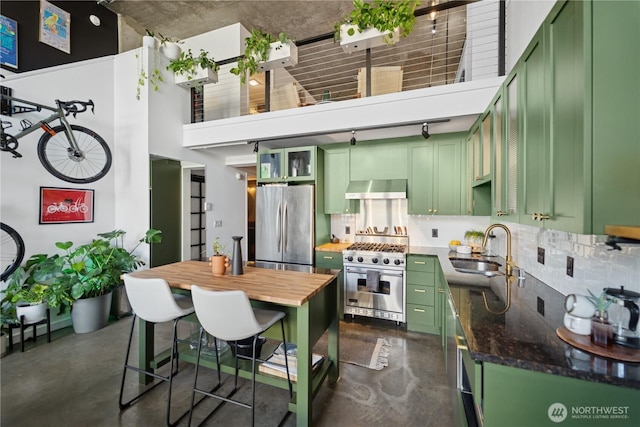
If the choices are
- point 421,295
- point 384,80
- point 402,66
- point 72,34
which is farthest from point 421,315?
point 72,34

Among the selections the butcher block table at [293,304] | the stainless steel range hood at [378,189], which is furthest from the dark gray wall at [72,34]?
the stainless steel range hood at [378,189]

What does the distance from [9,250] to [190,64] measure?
3.02 meters

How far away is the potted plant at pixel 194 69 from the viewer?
346 cm

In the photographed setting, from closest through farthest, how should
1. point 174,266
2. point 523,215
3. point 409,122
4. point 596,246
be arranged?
1. point 596,246
2. point 523,215
3. point 174,266
4. point 409,122

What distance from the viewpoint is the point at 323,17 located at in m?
4.29

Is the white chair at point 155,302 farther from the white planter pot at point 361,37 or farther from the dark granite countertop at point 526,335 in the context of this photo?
the white planter pot at point 361,37

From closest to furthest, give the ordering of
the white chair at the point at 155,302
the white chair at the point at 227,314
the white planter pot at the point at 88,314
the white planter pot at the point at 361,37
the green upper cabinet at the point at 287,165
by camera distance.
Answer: the white chair at the point at 227,314
the white chair at the point at 155,302
the white planter pot at the point at 361,37
the white planter pot at the point at 88,314
the green upper cabinet at the point at 287,165

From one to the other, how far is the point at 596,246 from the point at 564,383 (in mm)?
819

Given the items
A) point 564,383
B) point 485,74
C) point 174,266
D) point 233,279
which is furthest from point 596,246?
point 174,266

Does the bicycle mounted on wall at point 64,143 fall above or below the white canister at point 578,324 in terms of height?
above

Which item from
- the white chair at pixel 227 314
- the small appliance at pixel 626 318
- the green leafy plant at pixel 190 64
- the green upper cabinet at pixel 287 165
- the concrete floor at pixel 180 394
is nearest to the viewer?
the small appliance at pixel 626 318

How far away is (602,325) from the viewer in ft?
3.37

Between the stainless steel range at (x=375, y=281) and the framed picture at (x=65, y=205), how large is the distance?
3.53 metres

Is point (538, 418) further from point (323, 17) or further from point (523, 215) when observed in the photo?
point (323, 17)
